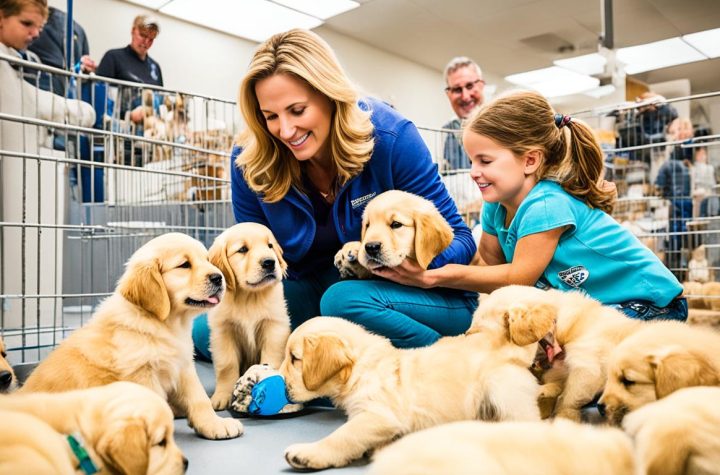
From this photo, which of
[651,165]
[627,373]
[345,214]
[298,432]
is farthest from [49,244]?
[651,165]

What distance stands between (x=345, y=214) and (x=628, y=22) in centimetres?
493

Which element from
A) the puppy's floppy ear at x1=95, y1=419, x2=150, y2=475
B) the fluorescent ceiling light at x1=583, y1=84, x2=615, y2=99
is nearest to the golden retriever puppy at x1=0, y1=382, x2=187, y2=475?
the puppy's floppy ear at x1=95, y1=419, x2=150, y2=475

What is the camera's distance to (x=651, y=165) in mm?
4188

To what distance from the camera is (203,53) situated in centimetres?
706

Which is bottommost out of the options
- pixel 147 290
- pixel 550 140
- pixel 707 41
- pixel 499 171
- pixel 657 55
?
pixel 147 290

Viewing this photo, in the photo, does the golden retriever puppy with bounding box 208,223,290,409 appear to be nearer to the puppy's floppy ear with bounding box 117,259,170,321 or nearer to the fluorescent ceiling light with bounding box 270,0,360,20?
the puppy's floppy ear with bounding box 117,259,170,321

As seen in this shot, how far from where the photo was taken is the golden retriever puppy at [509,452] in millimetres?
874

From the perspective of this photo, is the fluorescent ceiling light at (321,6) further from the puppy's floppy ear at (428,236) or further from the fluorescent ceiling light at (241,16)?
the puppy's floppy ear at (428,236)

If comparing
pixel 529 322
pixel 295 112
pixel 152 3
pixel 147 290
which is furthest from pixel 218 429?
pixel 152 3

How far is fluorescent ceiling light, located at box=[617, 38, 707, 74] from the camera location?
524 centimetres

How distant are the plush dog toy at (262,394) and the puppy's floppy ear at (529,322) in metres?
0.71

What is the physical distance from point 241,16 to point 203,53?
655 mm

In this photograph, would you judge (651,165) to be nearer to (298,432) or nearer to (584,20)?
(298,432)

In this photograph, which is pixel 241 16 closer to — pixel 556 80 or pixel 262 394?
pixel 262 394
